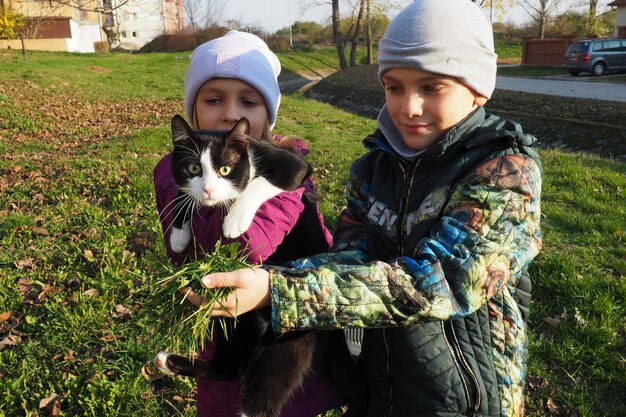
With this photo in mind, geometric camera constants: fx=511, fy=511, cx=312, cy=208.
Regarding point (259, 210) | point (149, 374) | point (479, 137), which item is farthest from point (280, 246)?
point (149, 374)

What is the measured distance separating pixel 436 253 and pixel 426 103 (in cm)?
53

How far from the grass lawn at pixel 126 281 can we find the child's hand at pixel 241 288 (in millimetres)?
394

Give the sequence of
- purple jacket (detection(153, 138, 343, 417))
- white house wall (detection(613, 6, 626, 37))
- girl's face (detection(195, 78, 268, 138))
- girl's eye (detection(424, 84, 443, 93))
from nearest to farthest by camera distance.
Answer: girl's eye (detection(424, 84, 443, 93))
purple jacket (detection(153, 138, 343, 417))
girl's face (detection(195, 78, 268, 138))
white house wall (detection(613, 6, 626, 37))

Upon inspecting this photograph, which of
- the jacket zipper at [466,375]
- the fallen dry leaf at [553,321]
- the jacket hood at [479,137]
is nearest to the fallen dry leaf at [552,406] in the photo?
the fallen dry leaf at [553,321]

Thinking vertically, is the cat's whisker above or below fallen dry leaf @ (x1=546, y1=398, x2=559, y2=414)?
above

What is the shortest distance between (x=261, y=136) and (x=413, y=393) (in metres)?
1.41

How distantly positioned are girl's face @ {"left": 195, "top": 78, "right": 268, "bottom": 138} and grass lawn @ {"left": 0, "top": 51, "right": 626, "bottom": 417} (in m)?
0.75

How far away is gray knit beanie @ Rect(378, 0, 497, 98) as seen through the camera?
163 cm

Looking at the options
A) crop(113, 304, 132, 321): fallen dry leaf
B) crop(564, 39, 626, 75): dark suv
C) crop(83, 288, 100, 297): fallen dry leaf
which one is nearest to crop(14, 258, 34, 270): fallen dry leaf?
crop(83, 288, 100, 297): fallen dry leaf

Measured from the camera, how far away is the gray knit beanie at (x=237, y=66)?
2326 millimetres

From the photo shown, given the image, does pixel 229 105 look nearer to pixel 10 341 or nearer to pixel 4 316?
pixel 10 341

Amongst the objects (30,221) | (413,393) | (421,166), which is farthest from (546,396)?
(30,221)

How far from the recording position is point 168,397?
3.45 metres

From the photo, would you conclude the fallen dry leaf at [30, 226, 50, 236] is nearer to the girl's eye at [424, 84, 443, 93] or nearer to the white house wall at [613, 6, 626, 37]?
the girl's eye at [424, 84, 443, 93]
